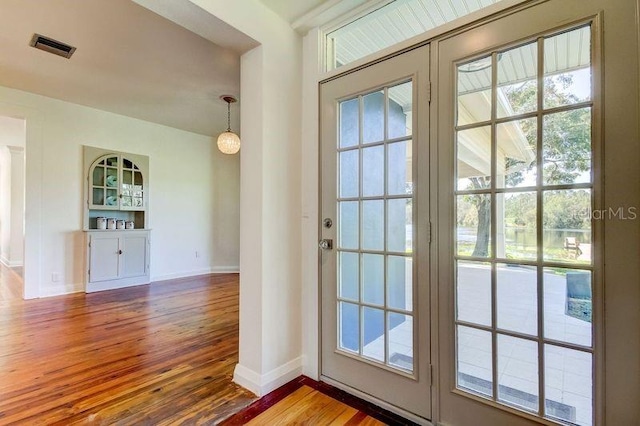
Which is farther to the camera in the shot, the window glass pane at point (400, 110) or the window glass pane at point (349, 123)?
the window glass pane at point (349, 123)

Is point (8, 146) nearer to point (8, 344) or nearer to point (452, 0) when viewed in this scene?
point (8, 344)

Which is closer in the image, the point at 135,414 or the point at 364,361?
the point at 135,414

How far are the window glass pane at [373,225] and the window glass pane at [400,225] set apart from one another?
0.16 ft

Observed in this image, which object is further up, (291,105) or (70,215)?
(291,105)

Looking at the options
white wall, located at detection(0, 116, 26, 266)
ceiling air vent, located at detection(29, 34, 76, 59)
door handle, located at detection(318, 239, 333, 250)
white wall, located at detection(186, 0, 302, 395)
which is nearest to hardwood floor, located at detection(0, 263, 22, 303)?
white wall, located at detection(0, 116, 26, 266)

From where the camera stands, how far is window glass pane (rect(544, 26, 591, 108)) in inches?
51.1

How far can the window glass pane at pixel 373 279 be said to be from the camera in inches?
74.4

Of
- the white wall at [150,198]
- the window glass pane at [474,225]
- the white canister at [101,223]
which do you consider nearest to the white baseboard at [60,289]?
the white wall at [150,198]

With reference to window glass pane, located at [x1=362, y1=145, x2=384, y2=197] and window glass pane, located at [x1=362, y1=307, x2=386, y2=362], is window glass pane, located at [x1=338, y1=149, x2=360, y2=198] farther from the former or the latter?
window glass pane, located at [x1=362, y1=307, x2=386, y2=362]

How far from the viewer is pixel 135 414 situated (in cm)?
175

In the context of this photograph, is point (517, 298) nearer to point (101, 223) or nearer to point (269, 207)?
point (269, 207)

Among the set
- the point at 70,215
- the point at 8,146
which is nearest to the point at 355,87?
the point at 70,215

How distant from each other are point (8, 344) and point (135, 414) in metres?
1.88

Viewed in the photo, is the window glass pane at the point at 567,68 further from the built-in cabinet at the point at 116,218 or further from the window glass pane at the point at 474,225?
the built-in cabinet at the point at 116,218
